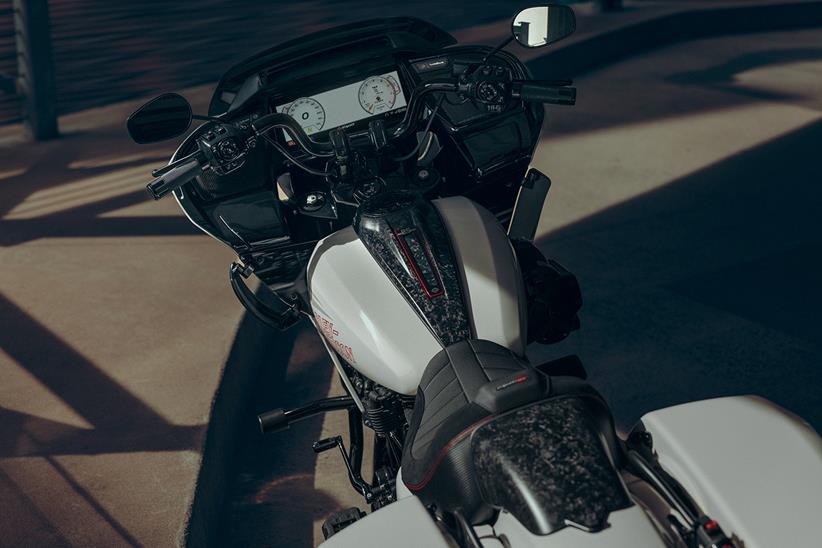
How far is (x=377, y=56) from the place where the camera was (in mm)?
2918

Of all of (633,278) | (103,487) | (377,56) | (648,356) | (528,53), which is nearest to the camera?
(377,56)

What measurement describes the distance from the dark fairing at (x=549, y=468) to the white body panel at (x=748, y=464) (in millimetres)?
186

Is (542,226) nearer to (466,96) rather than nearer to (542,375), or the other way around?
(466,96)

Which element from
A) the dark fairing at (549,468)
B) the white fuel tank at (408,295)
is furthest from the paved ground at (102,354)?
the dark fairing at (549,468)

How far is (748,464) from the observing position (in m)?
1.90

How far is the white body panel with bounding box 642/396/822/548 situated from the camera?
1.78m

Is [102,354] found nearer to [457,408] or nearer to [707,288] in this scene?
[457,408]

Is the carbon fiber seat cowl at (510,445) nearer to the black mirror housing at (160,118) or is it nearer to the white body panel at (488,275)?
the white body panel at (488,275)

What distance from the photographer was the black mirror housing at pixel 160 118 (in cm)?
254

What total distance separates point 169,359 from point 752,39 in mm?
8026

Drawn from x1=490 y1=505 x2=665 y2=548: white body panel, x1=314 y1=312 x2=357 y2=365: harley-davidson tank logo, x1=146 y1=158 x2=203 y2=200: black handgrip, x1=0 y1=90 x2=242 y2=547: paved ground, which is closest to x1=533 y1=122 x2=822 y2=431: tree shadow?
x1=0 y1=90 x2=242 y2=547: paved ground

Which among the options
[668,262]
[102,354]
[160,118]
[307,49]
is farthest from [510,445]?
[668,262]

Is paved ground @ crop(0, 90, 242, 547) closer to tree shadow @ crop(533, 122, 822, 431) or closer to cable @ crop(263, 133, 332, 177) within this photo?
cable @ crop(263, 133, 332, 177)

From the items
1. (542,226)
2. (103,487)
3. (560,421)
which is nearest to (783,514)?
(560,421)
